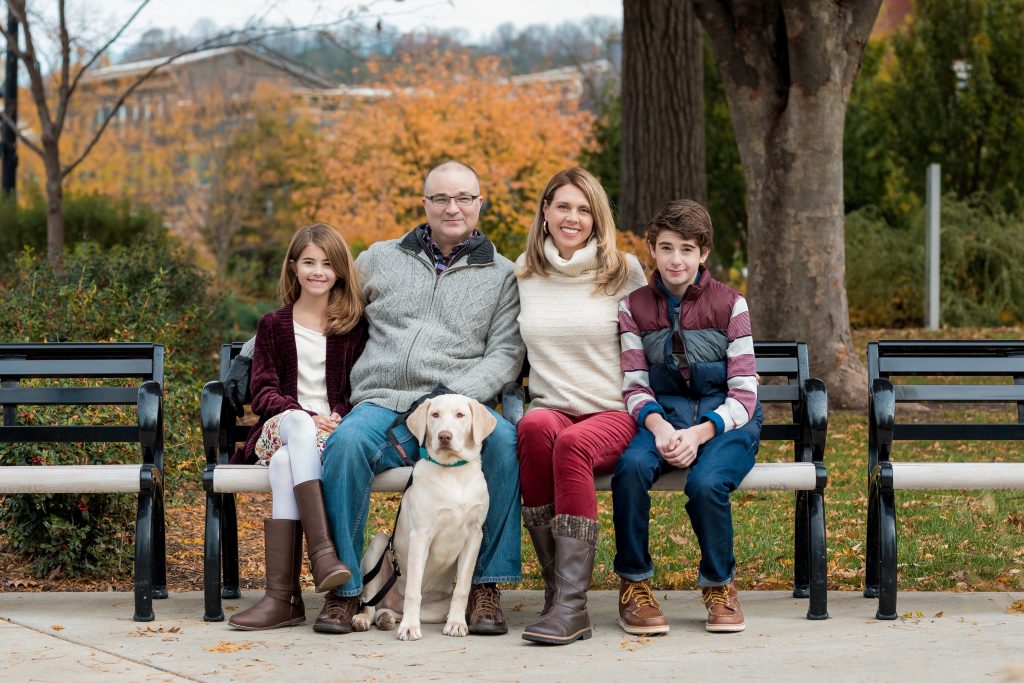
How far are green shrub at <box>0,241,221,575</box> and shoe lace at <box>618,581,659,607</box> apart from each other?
230 cm

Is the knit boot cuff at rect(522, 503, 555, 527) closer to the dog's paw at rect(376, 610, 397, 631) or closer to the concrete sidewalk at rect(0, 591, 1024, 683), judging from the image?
the concrete sidewalk at rect(0, 591, 1024, 683)

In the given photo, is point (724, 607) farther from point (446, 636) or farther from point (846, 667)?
point (446, 636)

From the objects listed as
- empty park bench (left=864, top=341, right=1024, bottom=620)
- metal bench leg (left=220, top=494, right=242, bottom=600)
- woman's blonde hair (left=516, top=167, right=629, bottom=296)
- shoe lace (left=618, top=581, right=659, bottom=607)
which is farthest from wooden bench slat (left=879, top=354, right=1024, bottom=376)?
metal bench leg (left=220, top=494, right=242, bottom=600)

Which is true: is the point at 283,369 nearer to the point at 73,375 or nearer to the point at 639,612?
the point at 73,375

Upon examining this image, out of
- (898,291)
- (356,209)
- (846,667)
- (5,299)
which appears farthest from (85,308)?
(356,209)

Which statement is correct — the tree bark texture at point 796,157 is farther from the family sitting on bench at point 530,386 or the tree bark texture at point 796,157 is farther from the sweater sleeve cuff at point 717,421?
the sweater sleeve cuff at point 717,421

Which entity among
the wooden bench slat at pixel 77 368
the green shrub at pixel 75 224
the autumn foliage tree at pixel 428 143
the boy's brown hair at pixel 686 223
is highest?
the autumn foliage tree at pixel 428 143

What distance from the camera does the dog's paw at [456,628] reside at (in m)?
4.30

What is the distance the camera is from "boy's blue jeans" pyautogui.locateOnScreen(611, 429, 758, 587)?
168 inches

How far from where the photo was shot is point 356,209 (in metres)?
31.1

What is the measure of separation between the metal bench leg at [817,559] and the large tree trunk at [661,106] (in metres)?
8.02

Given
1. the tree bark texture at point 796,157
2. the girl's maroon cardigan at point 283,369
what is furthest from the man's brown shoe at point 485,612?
the tree bark texture at point 796,157

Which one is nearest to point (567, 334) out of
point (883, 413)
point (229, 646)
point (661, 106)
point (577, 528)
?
point (577, 528)

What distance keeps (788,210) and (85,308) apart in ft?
15.9
